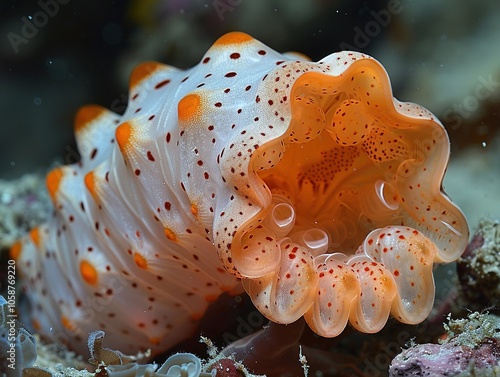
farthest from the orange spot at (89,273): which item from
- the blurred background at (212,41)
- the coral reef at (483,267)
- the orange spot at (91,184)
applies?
the blurred background at (212,41)

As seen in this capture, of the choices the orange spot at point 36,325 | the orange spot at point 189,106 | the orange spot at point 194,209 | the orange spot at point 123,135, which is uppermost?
the orange spot at point 189,106

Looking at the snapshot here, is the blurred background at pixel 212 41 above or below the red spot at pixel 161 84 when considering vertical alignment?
below

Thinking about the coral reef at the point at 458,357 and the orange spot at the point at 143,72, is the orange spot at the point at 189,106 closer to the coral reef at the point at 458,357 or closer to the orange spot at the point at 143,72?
the orange spot at the point at 143,72

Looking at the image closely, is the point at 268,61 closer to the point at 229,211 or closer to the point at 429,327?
the point at 229,211

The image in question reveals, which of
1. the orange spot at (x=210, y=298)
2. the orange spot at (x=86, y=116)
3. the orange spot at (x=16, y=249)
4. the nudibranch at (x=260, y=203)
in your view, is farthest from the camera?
the orange spot at (x=16, y=249)

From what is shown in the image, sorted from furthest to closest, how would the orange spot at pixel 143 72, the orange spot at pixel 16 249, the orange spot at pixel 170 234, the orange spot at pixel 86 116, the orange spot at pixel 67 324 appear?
1. the orange spot at pixel 16 249
2. the orange spot at pixel 86 116
3. the orange spot at pixel 67 324
4. the orange spot at pixel 143 72
5. the orange spot at pixel 170 234

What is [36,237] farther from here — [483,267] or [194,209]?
[483,267]

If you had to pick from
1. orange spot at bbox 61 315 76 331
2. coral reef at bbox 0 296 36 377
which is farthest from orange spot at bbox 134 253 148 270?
orange spot at bbox 61 315 76 331

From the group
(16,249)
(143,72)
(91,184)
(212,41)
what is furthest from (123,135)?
(212,41)

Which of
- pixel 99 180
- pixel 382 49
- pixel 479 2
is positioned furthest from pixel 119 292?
pixel 479 2
